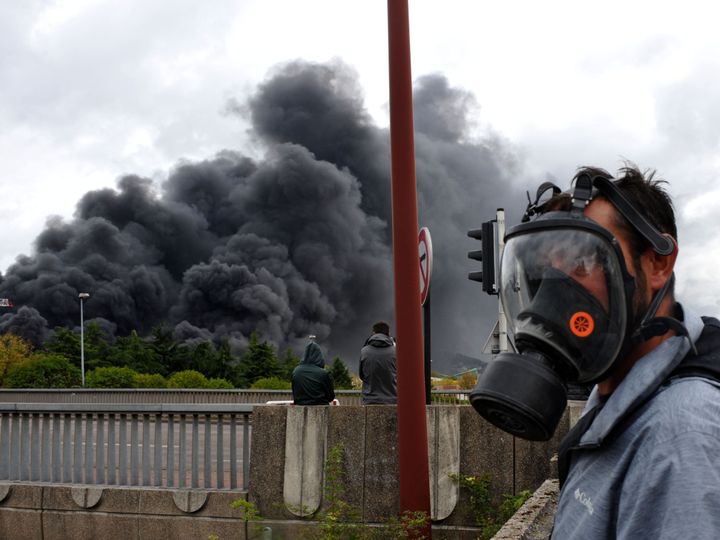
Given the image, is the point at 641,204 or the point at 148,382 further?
the point at 148,382

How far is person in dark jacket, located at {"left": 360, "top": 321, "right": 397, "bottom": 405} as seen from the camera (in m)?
10.0

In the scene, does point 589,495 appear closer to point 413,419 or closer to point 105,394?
point 413,419

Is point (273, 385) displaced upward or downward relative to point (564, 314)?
downward

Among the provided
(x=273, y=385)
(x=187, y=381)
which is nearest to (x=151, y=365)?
(x=187, y=381)

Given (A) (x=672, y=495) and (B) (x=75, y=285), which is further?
(B) (x=75, y=285)

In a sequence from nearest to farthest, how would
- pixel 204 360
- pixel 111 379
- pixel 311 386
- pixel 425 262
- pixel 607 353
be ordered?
1. pixel 607 353
2. pixel 425 262
3. pixel 311 386
4. pixel 111 379
5. pixel 204 360

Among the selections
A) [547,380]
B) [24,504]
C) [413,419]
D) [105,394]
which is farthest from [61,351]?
[547,380]

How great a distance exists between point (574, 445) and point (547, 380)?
125mm

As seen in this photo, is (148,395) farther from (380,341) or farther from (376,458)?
(376,458)

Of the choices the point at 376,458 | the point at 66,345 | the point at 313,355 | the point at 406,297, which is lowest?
the point at 66,345

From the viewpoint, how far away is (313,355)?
1007 centimetres

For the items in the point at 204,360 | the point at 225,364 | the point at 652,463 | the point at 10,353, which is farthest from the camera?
the point at 10,353

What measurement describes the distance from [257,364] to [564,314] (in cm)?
4192

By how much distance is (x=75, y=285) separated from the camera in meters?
81.6
